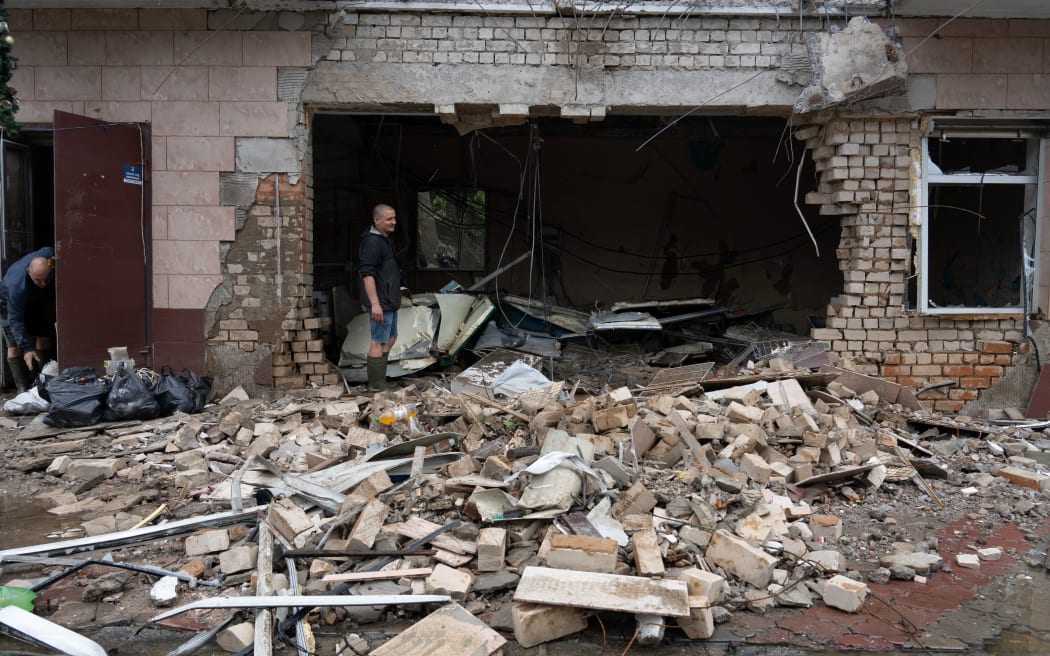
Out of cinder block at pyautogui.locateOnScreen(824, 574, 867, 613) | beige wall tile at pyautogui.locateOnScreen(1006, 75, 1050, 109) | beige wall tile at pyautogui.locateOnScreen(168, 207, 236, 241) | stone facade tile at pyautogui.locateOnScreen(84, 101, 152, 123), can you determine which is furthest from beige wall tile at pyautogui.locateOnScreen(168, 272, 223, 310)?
beige wall tile at pyautogui.locateOnScreen(1006, 75, 1050, 109)

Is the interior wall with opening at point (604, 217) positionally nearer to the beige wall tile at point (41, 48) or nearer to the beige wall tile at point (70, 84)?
the beige wall tile at point (70, 84)

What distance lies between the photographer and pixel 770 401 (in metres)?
6.21

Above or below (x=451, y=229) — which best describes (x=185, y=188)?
above

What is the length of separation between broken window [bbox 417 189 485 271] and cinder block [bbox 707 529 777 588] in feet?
25.7

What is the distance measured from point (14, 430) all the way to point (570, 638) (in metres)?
5.38

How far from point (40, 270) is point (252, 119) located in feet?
7.52

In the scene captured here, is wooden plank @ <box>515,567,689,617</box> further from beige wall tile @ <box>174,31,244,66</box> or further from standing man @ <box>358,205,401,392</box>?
beige wall tile @ <box>174,31,244,66</box>

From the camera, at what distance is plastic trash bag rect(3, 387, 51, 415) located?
6.84 meters

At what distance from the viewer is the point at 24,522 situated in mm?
4871

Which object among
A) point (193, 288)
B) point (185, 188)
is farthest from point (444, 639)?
point (185, 188)

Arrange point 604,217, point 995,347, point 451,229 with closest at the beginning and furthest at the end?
point 995,347
point 451,229
point 604,217

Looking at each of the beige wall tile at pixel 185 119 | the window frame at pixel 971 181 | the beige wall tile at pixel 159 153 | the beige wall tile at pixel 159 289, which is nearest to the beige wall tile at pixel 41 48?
the beige wall tile at pixel 185 119

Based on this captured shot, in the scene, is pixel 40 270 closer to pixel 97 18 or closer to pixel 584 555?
pixel 97 18

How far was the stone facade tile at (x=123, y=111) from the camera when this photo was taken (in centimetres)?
732
